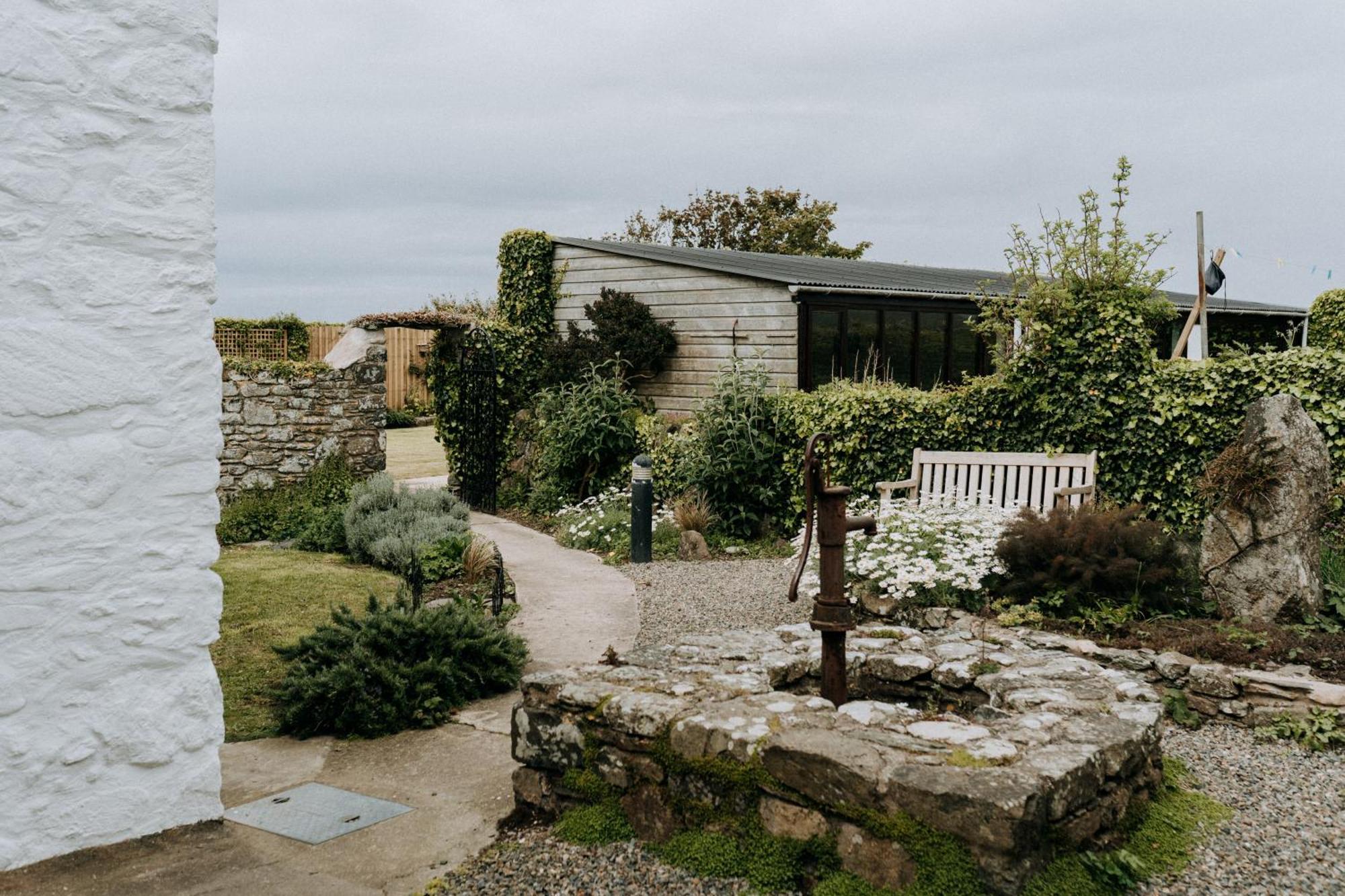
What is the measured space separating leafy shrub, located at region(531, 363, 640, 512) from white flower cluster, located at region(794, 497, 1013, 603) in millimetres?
5255

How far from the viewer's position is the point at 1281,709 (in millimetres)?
4988

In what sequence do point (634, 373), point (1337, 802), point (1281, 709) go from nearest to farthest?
point (1337, 802) → point (1281, 709) → point (634, 373)

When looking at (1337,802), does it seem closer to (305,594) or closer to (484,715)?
(484,715)

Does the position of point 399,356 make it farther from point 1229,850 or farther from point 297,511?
point 1229,850

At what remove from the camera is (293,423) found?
11.5 m

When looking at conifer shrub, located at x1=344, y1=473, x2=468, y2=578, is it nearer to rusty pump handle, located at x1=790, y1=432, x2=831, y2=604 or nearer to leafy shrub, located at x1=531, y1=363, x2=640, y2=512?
leafy shrub, located at x1=531, y1=363, x2=640, y2=512

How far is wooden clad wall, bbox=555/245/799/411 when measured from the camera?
40.8 ft

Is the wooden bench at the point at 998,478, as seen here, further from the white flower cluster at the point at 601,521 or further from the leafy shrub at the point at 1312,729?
the white flower cluster at the point at 601,521

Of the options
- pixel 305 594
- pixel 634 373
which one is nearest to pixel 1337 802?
pixel 305 594

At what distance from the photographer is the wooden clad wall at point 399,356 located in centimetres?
2405

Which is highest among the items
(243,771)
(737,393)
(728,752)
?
(737,393)

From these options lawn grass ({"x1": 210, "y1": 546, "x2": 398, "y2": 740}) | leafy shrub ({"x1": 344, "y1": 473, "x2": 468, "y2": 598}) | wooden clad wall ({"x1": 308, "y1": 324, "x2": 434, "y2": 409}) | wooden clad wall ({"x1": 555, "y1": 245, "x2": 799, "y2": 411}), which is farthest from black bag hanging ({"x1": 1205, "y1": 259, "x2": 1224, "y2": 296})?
wooden clad wall ({"x1": 308, "y1": 324, "x2": 434, "y2": 409})

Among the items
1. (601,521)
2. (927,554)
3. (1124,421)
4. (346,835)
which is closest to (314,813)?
(346,835)

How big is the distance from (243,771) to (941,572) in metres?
4.15
